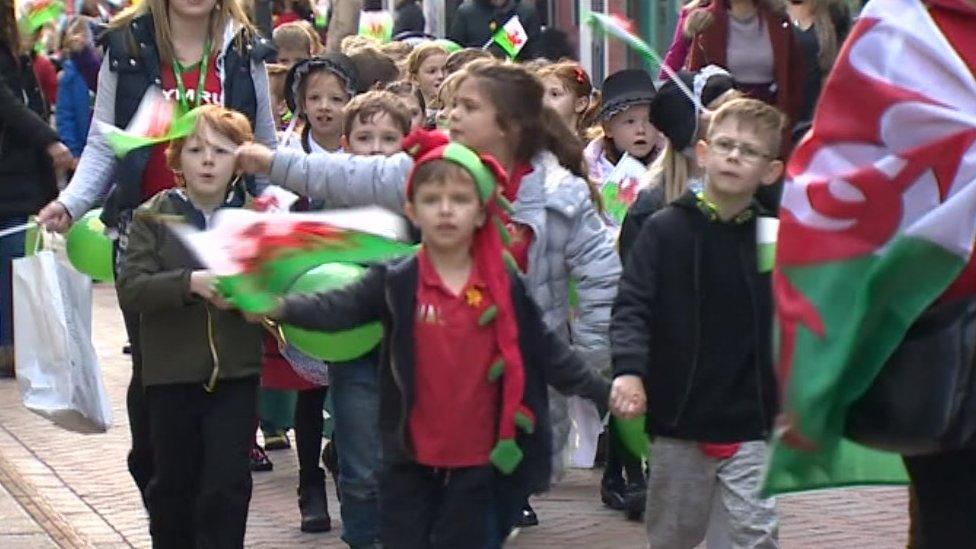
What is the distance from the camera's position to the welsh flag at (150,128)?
657 centimetres

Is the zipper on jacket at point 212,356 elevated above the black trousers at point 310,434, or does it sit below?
above

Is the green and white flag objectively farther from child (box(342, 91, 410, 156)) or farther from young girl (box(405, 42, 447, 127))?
child (box(342, 91, 410, 156))

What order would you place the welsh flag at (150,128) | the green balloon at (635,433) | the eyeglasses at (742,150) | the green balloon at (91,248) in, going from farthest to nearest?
1. the green balloon at (91,248)
2. the welsh flag at (150,128)
3. the green balloon at (635,433)
4. the eyeglasses at (742,150)

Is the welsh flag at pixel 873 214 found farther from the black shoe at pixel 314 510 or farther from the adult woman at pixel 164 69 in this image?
the black shoe at pixel 314 510

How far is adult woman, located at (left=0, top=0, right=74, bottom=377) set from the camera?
1114 cm

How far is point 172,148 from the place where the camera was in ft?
21.5

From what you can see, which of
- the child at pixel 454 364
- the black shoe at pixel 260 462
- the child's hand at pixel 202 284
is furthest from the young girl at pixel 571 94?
the child at pixel 454 364

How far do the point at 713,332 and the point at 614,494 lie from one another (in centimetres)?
253

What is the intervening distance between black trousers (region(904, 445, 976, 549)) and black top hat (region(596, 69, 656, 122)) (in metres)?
4.71

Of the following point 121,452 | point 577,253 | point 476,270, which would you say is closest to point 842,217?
point 476,270

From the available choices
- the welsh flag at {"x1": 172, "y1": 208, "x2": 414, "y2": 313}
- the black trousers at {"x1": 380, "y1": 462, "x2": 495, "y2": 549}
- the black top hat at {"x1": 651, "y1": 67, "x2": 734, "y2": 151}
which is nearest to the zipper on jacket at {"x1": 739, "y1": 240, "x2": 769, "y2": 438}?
the black trousers at {"x1": 380, "y1": 462, "x2": 495, "y2": 549}

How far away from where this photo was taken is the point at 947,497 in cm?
397

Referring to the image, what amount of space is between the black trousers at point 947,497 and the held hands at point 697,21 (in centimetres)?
524

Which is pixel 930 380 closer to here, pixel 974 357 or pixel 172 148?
pixel 974 357
